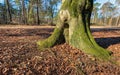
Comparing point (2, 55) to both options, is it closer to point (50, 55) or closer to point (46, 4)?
point (50, 55)

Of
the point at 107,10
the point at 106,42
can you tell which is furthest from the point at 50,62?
the point at 107,10

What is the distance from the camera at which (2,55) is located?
5.55m

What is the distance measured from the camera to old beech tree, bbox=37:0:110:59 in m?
6.99

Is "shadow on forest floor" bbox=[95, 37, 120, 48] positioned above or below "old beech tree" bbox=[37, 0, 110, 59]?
below

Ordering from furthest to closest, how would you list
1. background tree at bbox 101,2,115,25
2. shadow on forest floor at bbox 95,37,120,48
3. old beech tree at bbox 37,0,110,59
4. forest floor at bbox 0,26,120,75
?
1. background tree at bbox 101,2,115,25
2. shadow on forest floor at bbox 95,37,120,48
3. old beech tree at bbox 37,0,110,59
4. forest floor at bbox 0,26,120,75

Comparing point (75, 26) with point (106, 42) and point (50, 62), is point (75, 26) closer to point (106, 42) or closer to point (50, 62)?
point (50, 62)

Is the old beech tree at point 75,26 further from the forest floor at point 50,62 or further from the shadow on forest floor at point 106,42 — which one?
the shadow on forest floor at point 106,42

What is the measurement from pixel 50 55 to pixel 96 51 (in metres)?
1.65

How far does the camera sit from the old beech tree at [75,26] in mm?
6988

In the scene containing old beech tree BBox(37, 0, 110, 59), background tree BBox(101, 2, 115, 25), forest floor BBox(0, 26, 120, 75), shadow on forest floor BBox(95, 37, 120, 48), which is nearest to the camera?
forest floor BBox(0, 26, 120, 75)

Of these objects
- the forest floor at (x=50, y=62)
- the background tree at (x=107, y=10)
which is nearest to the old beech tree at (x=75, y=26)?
the forest floor at (x=50, y=62)

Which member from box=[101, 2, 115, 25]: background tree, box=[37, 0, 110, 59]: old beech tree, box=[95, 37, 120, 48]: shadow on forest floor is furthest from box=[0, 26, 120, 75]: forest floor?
box=[101, 2, 115, 25]: background tree

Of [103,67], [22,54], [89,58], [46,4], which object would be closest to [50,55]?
[22,54]

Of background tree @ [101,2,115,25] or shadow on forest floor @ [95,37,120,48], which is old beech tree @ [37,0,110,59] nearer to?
shadow on forest floor @ [95,37,120,48]
